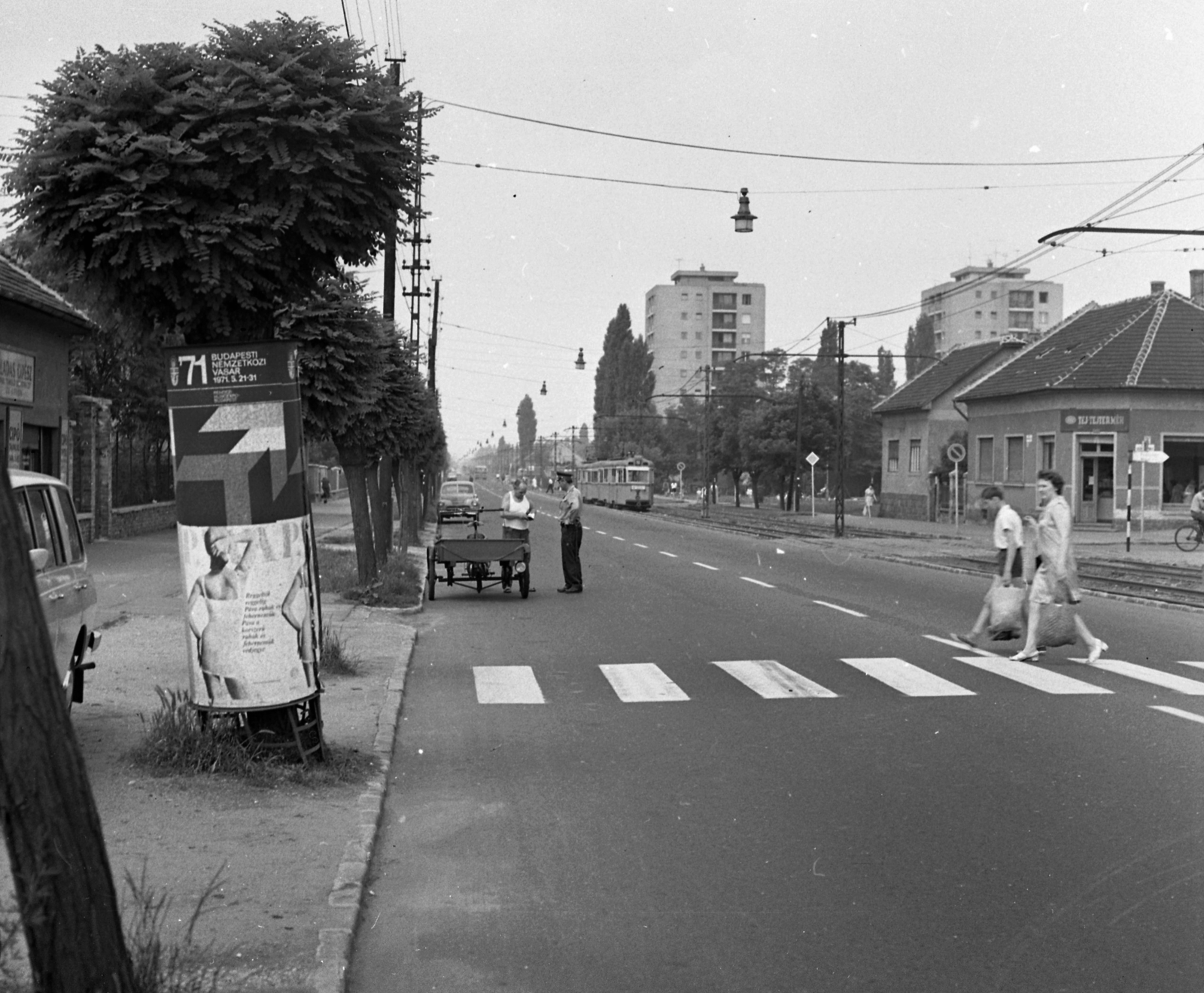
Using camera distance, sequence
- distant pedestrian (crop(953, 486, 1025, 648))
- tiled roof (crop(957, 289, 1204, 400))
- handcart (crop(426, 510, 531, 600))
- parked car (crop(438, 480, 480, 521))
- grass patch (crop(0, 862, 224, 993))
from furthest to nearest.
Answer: parked car (crop(438, 480, 480, 521)) → tiled roof (crop(957, 289, 1204, 400)) → handcart (crop(426, 510, 531, 600)) → distant pedestrian (crop(953, 486, 1025, 648)) → grass patch (crop(0, 862, 224, 993))

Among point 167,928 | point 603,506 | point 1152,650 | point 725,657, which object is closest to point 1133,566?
point 1152,650

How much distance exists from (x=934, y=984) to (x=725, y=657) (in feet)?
28.4

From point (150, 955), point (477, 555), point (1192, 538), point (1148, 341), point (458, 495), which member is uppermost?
point (1148, 341)

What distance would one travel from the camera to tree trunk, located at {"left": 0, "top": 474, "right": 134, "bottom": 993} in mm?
3305

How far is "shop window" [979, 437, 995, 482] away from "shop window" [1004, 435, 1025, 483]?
1.37 m

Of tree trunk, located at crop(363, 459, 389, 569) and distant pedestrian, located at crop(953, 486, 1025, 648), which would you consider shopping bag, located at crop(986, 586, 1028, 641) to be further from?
tree trunk, located at crop(363, 459, 389, 569)

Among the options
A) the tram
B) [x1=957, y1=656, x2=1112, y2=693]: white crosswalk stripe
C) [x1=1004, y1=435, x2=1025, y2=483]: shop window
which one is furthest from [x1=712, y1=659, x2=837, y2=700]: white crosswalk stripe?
the tram

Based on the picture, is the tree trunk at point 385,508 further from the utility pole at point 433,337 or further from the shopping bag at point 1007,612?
the utility pole at point 433,337

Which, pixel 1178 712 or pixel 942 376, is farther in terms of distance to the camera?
pixel 942 376

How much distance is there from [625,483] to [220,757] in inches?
2641

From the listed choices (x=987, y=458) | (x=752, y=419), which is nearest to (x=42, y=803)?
(x=987, y=458)

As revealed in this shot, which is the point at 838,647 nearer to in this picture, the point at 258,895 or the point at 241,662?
the point at 241,662

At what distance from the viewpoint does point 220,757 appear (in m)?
7.73

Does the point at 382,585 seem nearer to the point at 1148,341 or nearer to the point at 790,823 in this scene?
the point at 790,823
